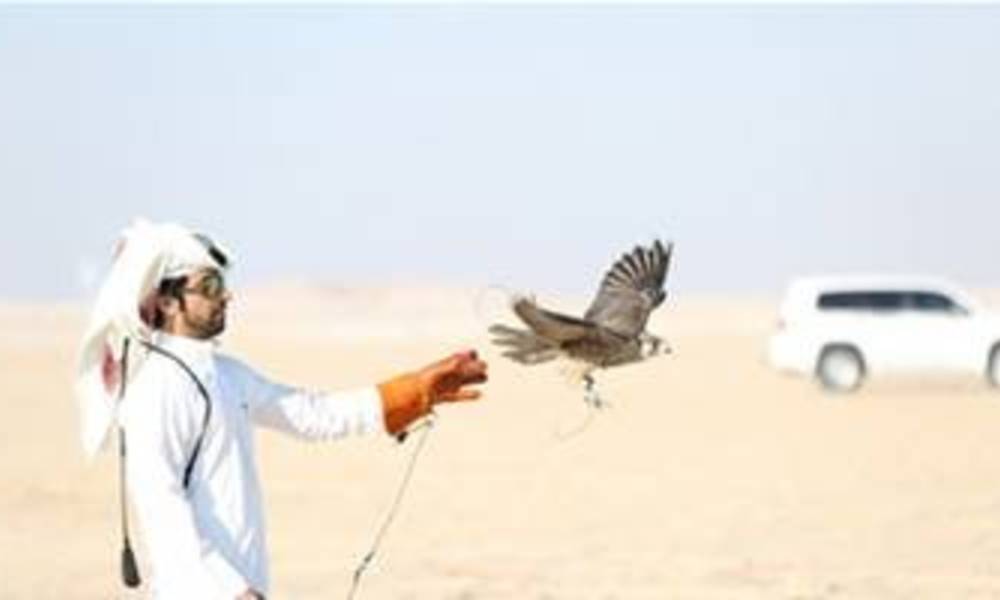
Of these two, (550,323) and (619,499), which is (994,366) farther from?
(550,323)

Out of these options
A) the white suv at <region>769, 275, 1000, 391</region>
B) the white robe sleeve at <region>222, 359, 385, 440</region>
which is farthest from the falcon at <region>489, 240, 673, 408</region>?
the white suv at <region>769, 275, 1000, 391</region>

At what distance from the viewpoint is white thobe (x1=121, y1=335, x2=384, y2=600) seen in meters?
5.68

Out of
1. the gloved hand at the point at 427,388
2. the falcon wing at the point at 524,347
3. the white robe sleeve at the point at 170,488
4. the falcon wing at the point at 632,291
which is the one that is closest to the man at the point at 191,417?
the white robe sleeve at the point at 170,488

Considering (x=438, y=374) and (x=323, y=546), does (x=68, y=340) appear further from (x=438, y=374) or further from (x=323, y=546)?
(x=438, y=374)

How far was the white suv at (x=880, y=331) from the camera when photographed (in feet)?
93.1

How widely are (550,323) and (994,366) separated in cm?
2282

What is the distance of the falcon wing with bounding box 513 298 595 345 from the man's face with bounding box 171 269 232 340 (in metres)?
0.76

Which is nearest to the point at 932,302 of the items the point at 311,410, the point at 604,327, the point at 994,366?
the point at 994,366

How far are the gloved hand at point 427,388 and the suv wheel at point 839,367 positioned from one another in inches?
889

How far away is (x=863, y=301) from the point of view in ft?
95.6

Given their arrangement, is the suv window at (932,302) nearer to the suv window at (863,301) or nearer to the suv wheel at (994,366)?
the suv window at (863,301)

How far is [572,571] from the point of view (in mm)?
13031

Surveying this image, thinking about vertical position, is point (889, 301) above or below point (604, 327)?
above

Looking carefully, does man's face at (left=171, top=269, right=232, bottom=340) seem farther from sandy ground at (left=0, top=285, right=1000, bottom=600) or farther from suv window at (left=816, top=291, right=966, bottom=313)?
suv window at (left=816, top=291, right=966, bottom=313)
